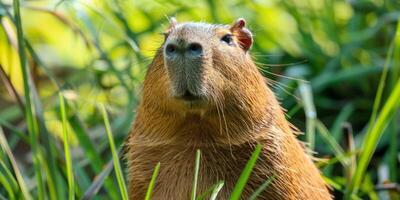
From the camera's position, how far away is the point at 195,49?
3.24 metres

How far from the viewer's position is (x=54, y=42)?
711 cm

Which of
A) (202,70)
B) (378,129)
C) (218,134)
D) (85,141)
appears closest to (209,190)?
(218,134)

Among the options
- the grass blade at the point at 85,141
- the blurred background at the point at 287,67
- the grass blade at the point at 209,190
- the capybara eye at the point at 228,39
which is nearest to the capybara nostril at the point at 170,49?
the capybara eye at the point at 228,39

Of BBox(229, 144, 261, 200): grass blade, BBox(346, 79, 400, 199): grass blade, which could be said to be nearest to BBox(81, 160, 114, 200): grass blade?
BBox(229, 144, 261, 200): grass blade

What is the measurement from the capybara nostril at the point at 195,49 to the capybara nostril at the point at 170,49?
45 mm

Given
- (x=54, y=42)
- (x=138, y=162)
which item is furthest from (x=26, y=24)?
(x=138, y=162)

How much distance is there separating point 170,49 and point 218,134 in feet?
1.31

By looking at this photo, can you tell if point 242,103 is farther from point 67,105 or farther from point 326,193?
point 67,105

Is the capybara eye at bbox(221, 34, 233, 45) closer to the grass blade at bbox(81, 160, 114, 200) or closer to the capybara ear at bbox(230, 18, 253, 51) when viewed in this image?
the capybara ear at bbox(230, 18, 253, 51)

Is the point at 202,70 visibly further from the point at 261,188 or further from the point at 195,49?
the point at 261,188

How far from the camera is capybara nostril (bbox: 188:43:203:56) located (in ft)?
10.6

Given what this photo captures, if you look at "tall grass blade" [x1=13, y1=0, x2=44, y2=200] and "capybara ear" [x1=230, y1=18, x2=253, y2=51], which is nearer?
"tall grass blade" [x1=13, y1=0, x2=44, y2=200]

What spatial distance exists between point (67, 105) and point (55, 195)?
0.77 m

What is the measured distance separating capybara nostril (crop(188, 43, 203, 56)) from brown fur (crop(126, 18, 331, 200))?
7cm
